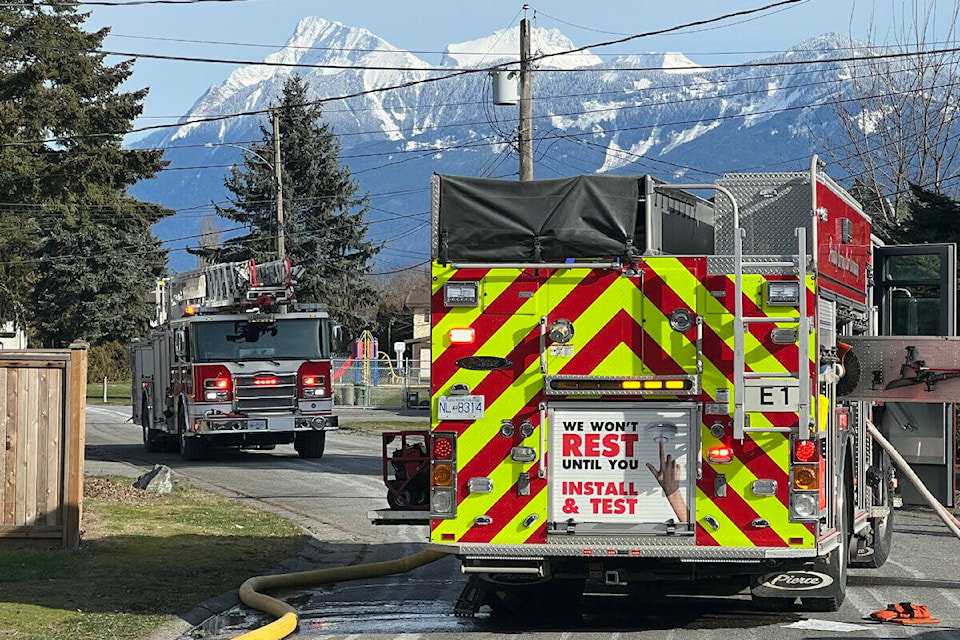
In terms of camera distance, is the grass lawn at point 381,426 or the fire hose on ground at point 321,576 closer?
the fire hose on ground at point 321,576

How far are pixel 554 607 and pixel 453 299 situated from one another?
2688 millimetres

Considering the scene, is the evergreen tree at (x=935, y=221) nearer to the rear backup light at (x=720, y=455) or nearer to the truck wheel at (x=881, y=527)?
the truck wheel at (x=881, y=527)

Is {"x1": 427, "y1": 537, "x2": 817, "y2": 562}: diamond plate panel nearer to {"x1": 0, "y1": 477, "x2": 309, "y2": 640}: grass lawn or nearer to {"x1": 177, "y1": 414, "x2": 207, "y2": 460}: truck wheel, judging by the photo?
{"x1": 0, "y1": 477, "x2": 309, "y2": 640}: grass lawn

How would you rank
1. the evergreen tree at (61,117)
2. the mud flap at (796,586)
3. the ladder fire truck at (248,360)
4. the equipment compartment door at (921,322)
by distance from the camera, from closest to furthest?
the mud flap at (796,586)
the equipment compartment door at (921,322)
the ladder fire truck at (248,360)
the evergreen tree at (61,117)

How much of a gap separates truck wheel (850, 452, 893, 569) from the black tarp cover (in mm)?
4011

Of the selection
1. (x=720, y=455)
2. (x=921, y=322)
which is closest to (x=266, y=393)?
(x=921, y=322)

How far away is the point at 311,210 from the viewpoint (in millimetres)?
66188

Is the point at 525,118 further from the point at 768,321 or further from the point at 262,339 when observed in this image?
the point at 768,321

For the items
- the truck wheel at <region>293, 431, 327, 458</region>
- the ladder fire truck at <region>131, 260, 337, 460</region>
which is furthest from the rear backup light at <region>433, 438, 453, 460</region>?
the truck wheel at <region>293, 431, 327, 458</region>

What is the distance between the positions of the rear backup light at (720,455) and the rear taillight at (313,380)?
53.2 feet

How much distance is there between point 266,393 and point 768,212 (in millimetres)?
16222

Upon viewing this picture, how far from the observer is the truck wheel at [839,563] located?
9602 mm

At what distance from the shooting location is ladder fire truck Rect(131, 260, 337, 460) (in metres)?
24.1

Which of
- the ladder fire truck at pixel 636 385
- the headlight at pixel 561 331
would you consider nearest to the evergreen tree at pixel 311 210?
the ladder fire truck at pixel 636 385
